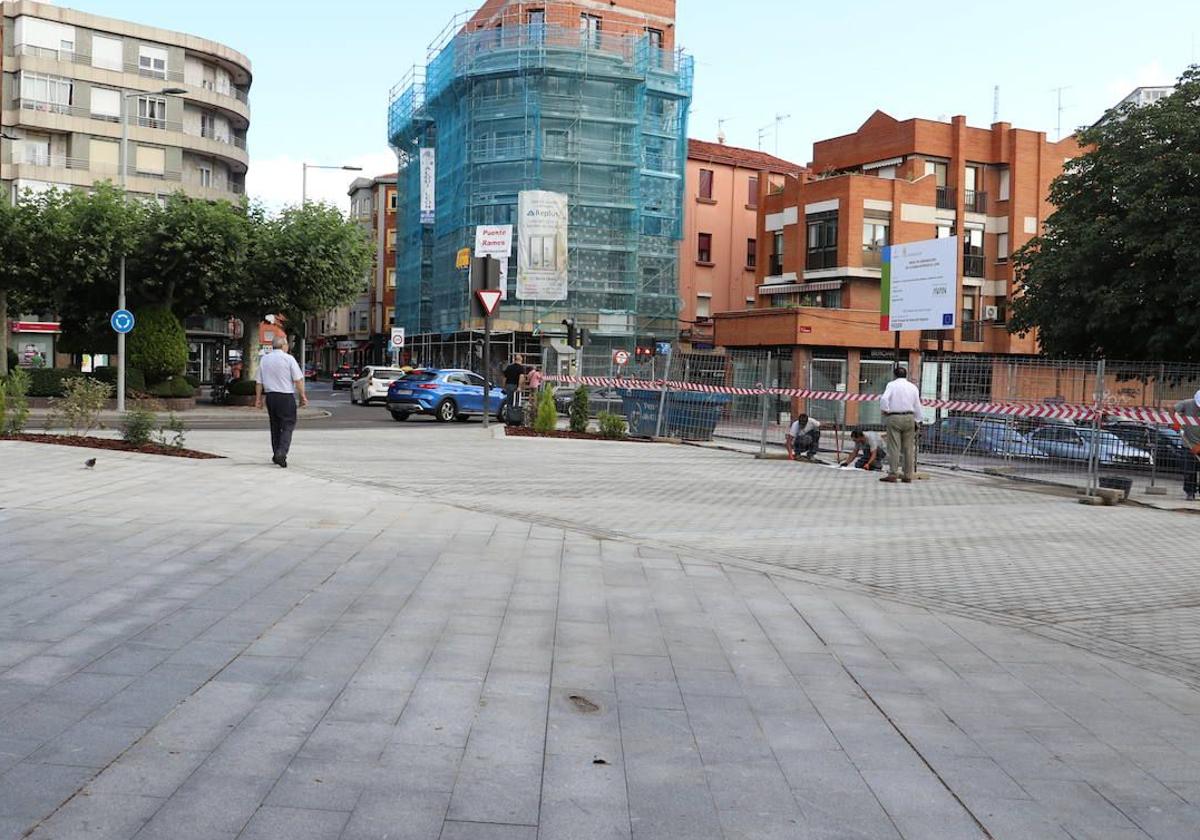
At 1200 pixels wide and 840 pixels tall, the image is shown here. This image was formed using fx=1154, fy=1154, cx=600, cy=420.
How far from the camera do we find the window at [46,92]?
5669 cm

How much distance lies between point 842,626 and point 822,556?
99.3 inches

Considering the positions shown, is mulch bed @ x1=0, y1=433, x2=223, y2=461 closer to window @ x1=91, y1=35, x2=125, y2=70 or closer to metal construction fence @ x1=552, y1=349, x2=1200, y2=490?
metal construction fence @ x1=552, y1=349, x2=1200, y2=490

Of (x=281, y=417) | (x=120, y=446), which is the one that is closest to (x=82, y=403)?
(x=120, y=446)

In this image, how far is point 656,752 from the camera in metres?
4.17

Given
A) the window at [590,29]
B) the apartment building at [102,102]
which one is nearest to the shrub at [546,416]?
the window at [590,29]

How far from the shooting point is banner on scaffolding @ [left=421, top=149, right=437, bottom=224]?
58.5m

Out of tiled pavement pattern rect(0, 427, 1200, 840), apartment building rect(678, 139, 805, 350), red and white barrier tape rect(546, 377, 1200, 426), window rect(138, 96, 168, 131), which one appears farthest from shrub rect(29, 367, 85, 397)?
apartment building rect(678, 139, 805, 350)

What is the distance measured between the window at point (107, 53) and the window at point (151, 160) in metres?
4.23

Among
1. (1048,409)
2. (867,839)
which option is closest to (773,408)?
(1048,409)

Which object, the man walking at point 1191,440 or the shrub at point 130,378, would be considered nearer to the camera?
the man walking at point 1191,440

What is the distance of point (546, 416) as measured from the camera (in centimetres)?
2336

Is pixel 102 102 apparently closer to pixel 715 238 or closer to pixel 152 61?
pixel 152 61

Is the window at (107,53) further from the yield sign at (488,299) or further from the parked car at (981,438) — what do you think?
the parked car at (981,438)

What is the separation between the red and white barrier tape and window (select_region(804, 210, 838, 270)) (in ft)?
78.0
